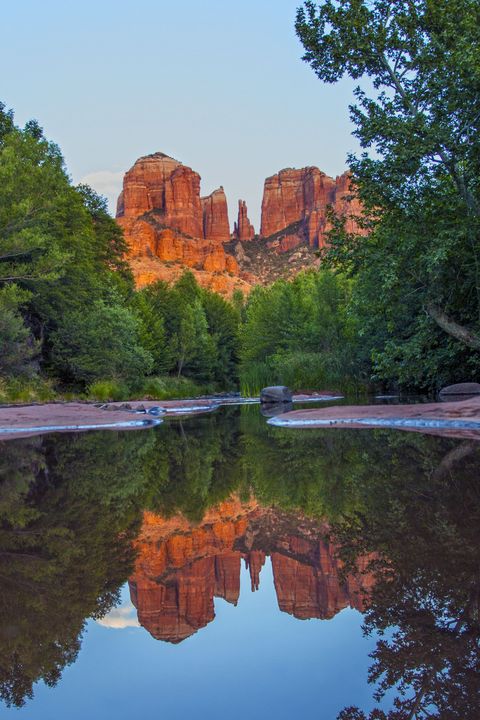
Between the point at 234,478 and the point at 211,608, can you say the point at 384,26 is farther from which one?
the point at 211,608

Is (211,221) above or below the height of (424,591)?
above

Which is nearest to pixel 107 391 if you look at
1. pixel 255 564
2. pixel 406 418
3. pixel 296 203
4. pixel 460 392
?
pixel 460 392

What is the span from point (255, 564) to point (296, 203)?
188 metres

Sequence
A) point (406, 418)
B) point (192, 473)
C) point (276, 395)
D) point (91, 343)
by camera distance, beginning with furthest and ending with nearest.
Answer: point (91, 343) → point (276, 395) → point (406, 418) → point (192, 473)

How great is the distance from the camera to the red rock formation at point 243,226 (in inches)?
7141

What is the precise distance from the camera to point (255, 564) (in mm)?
3203

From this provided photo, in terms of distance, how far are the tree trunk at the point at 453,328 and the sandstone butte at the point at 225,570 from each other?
12769mm

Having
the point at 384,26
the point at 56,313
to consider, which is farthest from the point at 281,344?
the point at 384,26

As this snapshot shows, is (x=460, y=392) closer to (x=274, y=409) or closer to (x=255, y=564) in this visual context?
(x=274, y=409)

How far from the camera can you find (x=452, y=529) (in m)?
3.54

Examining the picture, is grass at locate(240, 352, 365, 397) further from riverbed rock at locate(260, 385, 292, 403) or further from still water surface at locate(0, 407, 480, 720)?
still water surface at locate(0, 407, 480, 720)

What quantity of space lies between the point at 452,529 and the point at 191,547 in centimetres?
163

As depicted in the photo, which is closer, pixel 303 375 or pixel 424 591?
pixel 424 591

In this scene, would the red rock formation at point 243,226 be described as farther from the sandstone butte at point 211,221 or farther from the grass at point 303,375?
the grass at point 303,375
